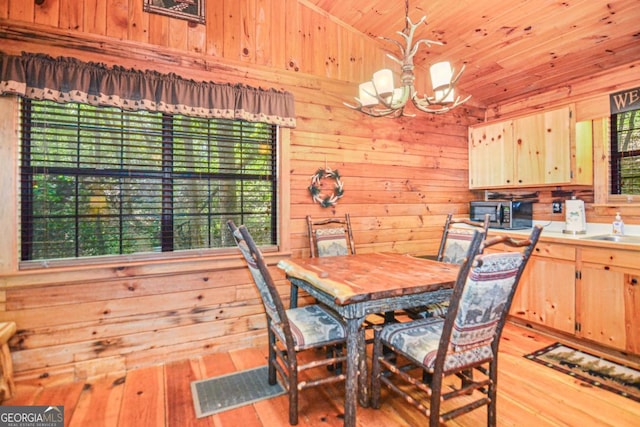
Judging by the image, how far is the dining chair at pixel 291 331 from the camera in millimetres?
1704

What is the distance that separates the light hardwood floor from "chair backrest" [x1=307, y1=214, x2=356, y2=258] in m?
1.12

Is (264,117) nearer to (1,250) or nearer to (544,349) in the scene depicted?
(1,250)

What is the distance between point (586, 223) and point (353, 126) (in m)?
2.47

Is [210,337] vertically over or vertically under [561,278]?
under

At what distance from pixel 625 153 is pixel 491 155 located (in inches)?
45.1

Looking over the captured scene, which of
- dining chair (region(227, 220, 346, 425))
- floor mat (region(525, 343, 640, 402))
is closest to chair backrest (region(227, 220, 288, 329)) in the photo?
dining chair (region(227, 220, 346, 425))

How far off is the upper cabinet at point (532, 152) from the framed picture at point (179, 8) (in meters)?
3.23

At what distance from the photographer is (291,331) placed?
1804 millimetres

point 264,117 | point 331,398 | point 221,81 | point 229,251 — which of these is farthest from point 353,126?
point 331,398

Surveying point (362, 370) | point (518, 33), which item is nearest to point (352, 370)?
point (362, 370)

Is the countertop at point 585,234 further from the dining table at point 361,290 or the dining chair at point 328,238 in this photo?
the dining chair at point 328,238

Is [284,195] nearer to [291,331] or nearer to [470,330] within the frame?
[291,331]

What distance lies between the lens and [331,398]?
6.64ft

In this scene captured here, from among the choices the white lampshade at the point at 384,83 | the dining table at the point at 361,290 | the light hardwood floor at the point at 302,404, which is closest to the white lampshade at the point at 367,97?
the white lampshade at the point at 384,83
